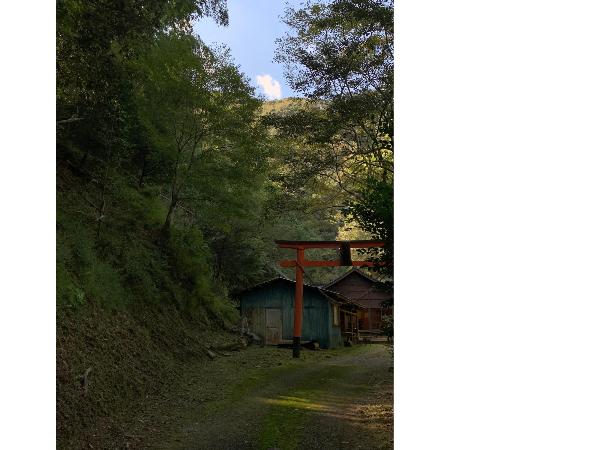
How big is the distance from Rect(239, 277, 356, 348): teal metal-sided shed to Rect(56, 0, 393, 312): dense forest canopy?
186cm

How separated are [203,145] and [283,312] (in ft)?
19.1

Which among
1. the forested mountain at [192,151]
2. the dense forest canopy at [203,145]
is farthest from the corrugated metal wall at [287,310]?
the dense forest canopy at [203,145]

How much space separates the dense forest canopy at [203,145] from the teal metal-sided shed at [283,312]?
1862 millimetres

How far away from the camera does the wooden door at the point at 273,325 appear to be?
15198 mm

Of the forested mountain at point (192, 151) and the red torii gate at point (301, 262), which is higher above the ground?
the forested mountain at point (192, 151)

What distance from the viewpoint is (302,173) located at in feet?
41.2

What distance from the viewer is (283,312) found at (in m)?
15.3

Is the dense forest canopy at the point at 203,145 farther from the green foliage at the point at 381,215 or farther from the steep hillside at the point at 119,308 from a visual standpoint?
the green foliage at the point at 381,215

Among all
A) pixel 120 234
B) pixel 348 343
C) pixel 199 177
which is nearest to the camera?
pixel 120 234
